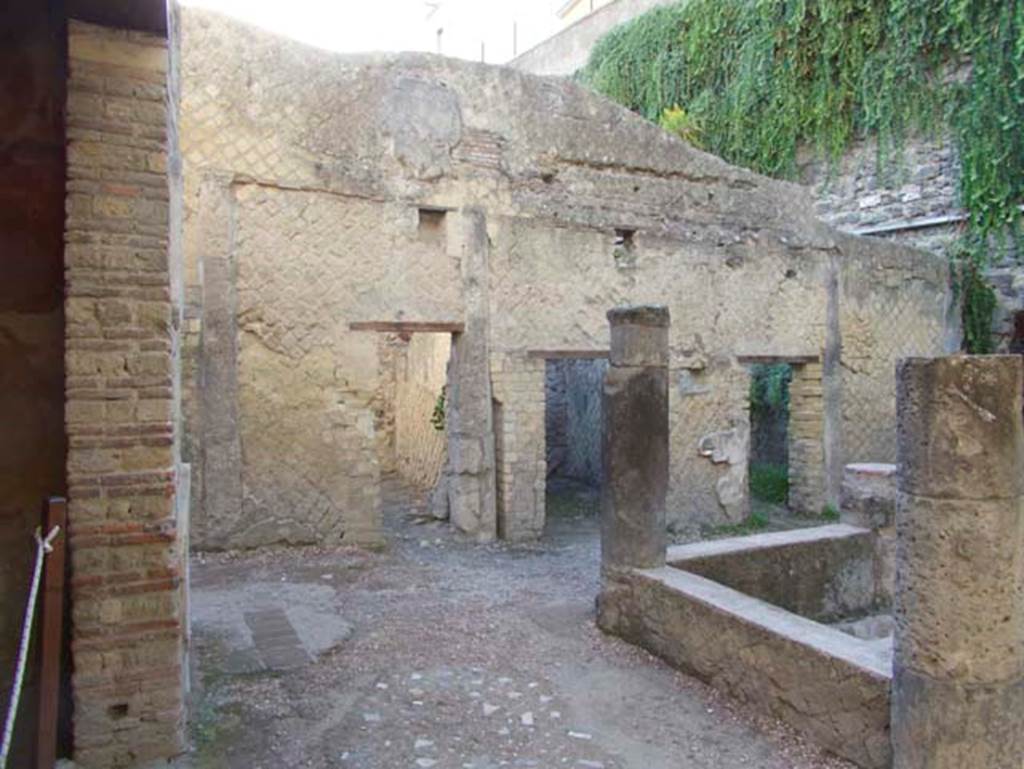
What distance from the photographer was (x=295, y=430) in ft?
25.0

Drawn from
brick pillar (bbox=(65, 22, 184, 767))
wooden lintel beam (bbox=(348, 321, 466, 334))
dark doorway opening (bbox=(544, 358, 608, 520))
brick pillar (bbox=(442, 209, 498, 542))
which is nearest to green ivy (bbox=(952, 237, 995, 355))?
dark doorway opening (bbox=(544, 358, 608, 520))

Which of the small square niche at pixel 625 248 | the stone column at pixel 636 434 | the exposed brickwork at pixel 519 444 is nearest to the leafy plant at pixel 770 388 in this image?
the small square niche at pixel 625 248

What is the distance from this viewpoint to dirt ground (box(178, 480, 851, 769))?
12.8 ft

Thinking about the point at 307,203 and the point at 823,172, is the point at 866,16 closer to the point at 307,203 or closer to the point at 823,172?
the point at 823,172

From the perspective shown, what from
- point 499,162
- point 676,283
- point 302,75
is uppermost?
point 302,75

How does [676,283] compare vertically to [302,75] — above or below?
below

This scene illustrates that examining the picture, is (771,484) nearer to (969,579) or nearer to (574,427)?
(574,427)

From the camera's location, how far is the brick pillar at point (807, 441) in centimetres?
1112

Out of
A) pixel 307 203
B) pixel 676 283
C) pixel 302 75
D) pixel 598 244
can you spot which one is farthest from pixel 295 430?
pixel 676 283

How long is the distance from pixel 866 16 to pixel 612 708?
12783 millimetres

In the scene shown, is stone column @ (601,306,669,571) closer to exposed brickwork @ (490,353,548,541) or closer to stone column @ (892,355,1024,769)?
stone column @ (892,355,1024,769)

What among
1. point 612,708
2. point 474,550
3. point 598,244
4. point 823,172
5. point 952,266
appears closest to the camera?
point 612,708

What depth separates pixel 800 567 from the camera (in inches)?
236

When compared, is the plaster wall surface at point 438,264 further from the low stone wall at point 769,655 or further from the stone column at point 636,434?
the low stone wall at point 769,655
